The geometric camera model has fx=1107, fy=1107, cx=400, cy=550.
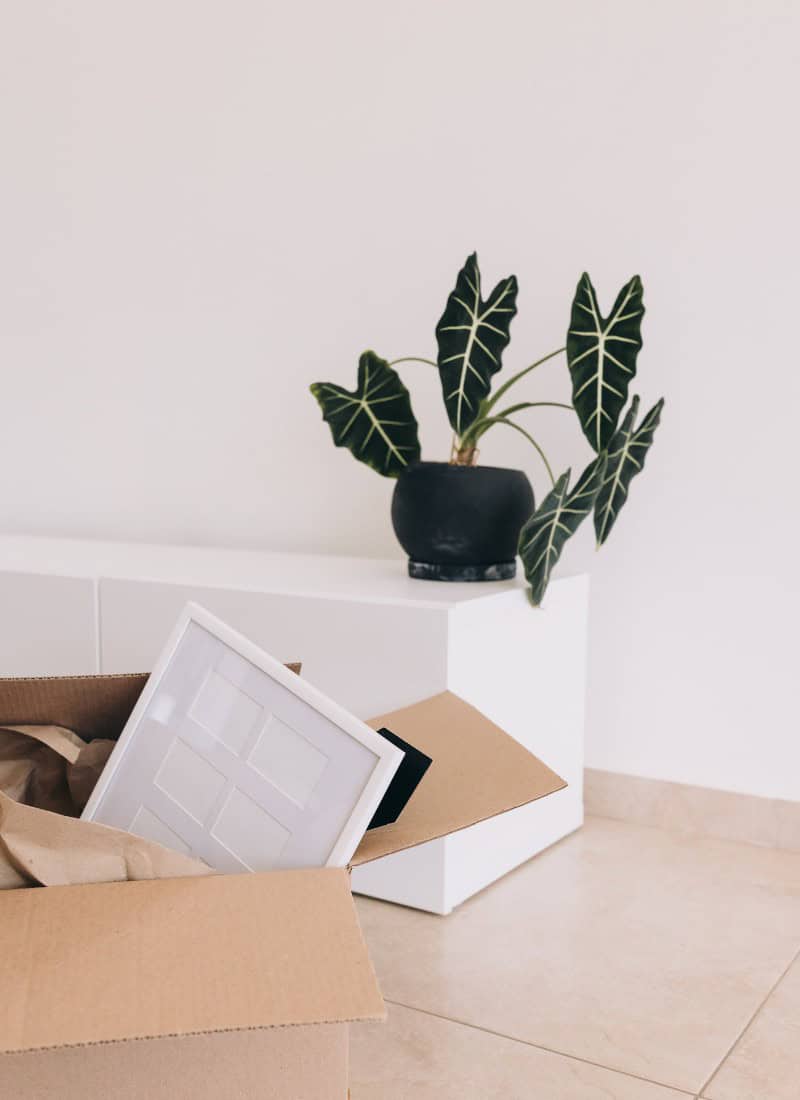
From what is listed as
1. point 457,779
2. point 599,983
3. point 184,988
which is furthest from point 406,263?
point 184,988

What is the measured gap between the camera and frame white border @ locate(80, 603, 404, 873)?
699 mm

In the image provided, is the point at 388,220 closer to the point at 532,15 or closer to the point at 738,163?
the point at 532,15

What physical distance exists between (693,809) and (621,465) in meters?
0.66

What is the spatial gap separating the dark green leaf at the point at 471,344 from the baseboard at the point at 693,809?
74cm

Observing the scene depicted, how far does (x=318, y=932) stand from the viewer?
62 centimetres

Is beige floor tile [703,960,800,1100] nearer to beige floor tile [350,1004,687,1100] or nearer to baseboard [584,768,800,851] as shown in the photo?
beige floor tile [350,1004,687,1100]

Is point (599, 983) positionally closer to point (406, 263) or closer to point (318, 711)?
point (318, 711)

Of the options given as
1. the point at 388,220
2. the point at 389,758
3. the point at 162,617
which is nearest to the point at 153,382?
the point at 388,220

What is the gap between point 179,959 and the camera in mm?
590

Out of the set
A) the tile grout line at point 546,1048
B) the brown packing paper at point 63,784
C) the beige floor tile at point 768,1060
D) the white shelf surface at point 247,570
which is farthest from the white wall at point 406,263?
the brown packing paper at point 63,784

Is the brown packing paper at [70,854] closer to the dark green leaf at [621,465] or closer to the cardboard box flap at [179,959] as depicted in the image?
the cardboard box flap at [179,959]

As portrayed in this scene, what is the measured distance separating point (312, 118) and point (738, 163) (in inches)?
32.5

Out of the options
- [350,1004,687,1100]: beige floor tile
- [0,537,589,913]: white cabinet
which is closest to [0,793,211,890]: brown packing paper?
[350,1004,687,1100]: beige floor tile

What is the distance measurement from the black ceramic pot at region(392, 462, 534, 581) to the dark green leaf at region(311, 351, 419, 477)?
0.15 ft
